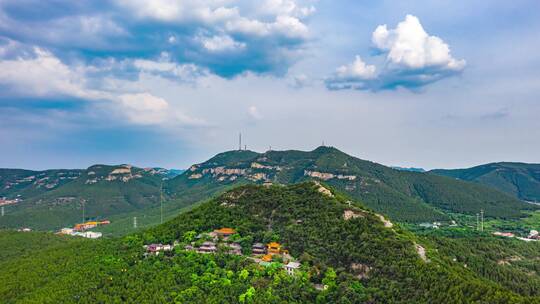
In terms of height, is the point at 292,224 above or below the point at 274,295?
above

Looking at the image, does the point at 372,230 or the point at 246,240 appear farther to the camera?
the point at 246,240

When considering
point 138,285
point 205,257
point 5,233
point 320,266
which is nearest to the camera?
point 138,285

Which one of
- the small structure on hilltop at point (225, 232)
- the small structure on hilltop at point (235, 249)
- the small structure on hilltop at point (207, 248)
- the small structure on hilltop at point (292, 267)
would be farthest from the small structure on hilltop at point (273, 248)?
the small structure on hilltop at point (207, 248)

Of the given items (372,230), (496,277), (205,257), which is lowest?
(496,277)

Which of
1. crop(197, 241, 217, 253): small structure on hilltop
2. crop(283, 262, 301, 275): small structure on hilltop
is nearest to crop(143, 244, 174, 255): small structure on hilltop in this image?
crop(197, 241, 217, 253): small structure on hilltop

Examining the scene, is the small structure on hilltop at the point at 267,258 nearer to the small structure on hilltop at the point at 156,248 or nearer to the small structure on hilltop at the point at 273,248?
the small structure on hilltop at the point at 273,248

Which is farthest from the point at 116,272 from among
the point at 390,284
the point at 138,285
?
the point at 390,284

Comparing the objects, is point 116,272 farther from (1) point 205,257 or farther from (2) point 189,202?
(2) point 189,202

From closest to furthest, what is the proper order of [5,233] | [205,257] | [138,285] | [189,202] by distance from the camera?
[138,285]
[205,257]
[5,233]
[189,202]
